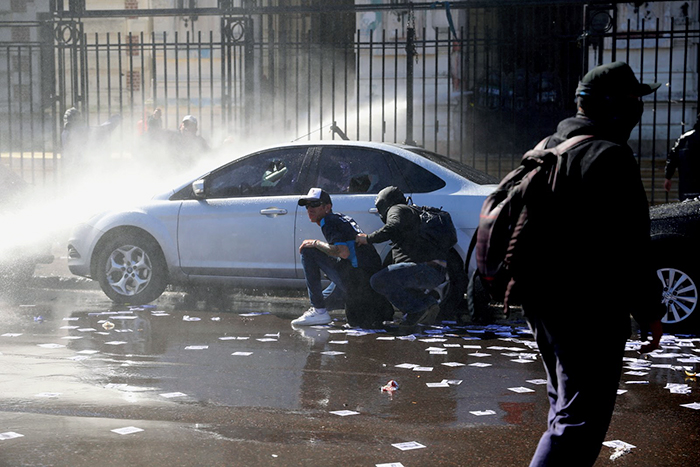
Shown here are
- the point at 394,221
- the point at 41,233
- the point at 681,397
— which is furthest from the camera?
the point at 41,233

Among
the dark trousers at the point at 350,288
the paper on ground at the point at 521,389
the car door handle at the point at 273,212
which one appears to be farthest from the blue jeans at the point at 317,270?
the paper on ground at the point at 521,389

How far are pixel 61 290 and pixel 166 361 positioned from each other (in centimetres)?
532

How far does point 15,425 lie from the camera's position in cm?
505

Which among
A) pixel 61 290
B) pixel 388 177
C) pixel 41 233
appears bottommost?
pixel 61 290

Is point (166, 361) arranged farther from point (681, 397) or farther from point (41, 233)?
point (41, 233)

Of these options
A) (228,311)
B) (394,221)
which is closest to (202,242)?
(228,311)

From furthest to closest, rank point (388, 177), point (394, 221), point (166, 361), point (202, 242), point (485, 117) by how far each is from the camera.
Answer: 1. point (485, 117)
2. point (202, 242)
3. point (388, 177)
4. point (394, 221)
5. point (166, 361)

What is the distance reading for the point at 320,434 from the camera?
4.93m

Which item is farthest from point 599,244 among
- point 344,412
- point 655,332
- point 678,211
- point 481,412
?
point 678,211

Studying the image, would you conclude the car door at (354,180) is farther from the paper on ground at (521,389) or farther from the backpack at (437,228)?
the paper on ground at (521,389)

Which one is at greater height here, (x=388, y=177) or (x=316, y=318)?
(x=388, y=177)

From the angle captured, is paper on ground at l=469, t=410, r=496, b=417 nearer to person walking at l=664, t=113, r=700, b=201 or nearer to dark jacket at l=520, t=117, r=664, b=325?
dark jacket at l=520, t=117, r=664, b=325

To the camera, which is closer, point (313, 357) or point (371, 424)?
point (371, 424)

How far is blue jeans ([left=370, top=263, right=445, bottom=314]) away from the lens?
28.0 ft
